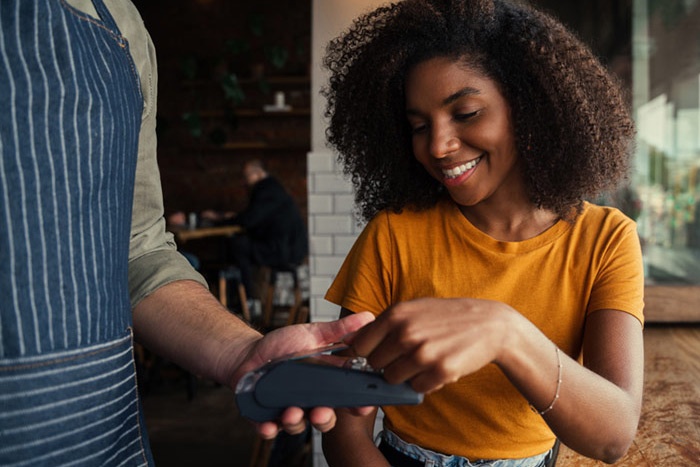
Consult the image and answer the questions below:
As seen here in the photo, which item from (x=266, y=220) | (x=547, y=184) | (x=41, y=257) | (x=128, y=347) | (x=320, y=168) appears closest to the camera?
(x=41, y=257)

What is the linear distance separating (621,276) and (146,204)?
0.86m

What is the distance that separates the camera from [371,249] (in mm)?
1416

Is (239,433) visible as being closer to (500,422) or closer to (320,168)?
(320,168)

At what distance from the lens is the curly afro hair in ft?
4.38

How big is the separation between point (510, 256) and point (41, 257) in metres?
0.89

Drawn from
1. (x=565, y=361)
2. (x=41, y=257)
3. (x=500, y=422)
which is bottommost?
(x=500, y=422)

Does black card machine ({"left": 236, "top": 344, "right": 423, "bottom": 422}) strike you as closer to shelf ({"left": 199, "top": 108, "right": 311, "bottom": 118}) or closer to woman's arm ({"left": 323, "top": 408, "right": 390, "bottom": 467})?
woman's arm ({"left": 323, "top": 408, "right": 390, "bottom": 467})

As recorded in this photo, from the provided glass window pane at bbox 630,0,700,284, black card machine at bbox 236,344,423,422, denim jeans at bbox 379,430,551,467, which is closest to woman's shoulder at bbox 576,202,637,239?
denim jeans at bbox 379,430,551,467

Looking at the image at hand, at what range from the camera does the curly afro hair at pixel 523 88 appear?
52.6 inches

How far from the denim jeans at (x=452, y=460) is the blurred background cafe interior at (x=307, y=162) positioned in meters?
0.05

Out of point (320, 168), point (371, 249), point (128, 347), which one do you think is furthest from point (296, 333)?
point (320, 168)

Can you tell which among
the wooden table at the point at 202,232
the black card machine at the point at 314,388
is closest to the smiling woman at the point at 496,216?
the black card machine at the point at 314,388

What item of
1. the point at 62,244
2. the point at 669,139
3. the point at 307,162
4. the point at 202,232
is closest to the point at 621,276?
the point at 62,244

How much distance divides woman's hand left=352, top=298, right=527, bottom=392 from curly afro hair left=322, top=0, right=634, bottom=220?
2.33 ft
